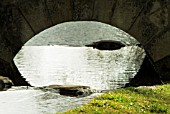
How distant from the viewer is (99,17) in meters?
7.29

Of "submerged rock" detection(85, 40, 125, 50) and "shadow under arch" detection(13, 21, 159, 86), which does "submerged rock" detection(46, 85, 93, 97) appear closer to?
"submerged rock" detection(85, 40, 125, 50)

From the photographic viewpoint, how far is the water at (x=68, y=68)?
21.6 ft

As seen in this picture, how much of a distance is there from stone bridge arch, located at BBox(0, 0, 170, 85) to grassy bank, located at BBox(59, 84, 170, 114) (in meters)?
1.21

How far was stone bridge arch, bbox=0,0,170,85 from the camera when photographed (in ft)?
23.8

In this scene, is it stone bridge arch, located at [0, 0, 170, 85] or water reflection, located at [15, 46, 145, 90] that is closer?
stone bridge arch, located at [0, 0, 170, 85]

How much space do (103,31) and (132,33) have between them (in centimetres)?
1676

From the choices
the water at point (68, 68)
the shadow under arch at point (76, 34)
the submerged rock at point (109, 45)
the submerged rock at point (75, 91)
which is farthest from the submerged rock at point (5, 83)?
the shadow under arch at point (76, 34)

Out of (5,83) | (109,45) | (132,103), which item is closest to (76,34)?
(109,45)

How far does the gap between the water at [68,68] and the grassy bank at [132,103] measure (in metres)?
0.68

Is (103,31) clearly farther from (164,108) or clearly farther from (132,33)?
(164,108)

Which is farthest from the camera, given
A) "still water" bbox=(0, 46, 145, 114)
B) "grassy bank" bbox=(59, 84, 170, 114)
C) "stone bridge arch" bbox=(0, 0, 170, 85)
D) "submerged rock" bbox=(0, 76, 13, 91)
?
"submerged rock" bbox=(0, 76, 13, 91)

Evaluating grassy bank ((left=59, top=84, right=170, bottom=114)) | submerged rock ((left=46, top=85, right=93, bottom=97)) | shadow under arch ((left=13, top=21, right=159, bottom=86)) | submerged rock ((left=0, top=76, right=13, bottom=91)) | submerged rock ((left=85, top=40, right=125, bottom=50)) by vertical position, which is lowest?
grassy bank ((left=59, top=84, right=170, bottom=114))

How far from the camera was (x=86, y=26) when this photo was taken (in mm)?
26062

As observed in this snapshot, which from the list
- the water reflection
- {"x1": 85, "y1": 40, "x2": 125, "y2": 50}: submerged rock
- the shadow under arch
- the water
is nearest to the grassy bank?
the water
